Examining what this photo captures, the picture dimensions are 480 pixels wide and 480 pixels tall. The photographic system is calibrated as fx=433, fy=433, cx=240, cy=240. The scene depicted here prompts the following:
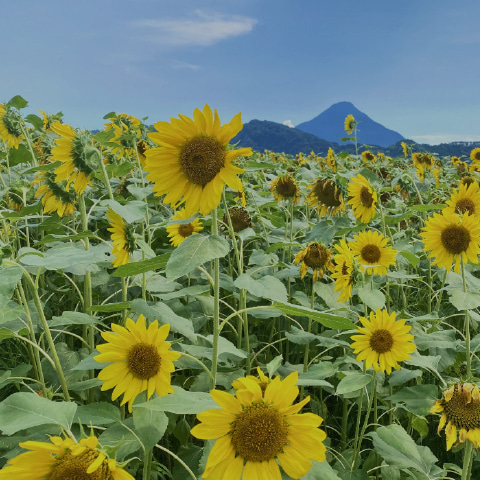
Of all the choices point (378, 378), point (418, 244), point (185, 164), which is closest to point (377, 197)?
point (418, 244)

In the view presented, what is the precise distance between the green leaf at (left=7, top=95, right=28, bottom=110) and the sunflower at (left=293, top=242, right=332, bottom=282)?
2390 mm

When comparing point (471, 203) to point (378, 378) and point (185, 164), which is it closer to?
point (378, 378)

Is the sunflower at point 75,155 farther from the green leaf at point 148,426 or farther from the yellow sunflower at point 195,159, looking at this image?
the green leaf at point 148,426

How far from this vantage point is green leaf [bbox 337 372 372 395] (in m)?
1.42

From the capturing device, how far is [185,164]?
1172mm

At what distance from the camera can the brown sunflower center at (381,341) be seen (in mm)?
1631

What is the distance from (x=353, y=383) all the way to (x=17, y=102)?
3048 millimetres

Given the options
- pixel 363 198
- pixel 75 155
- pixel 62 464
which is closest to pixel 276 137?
pixel 363 198

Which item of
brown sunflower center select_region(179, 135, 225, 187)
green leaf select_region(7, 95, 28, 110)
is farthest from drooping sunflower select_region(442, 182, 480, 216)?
green leaf select_region(7, 95, 28, 110)

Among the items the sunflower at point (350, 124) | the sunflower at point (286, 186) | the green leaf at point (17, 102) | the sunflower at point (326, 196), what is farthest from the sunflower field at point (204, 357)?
the sunflower at point (350, 124)

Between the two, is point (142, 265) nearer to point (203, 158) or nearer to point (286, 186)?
point (203, 158)

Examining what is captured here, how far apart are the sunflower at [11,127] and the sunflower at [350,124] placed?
598cm

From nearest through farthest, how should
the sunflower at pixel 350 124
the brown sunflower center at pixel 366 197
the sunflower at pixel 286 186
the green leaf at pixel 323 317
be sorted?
the green leaf at pixel 323 317, the brown sunflower center at pixel 366 197, the sunflower at pixel 286 186, the sunflower at pixel 350 124

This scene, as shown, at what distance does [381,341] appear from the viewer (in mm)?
1634
